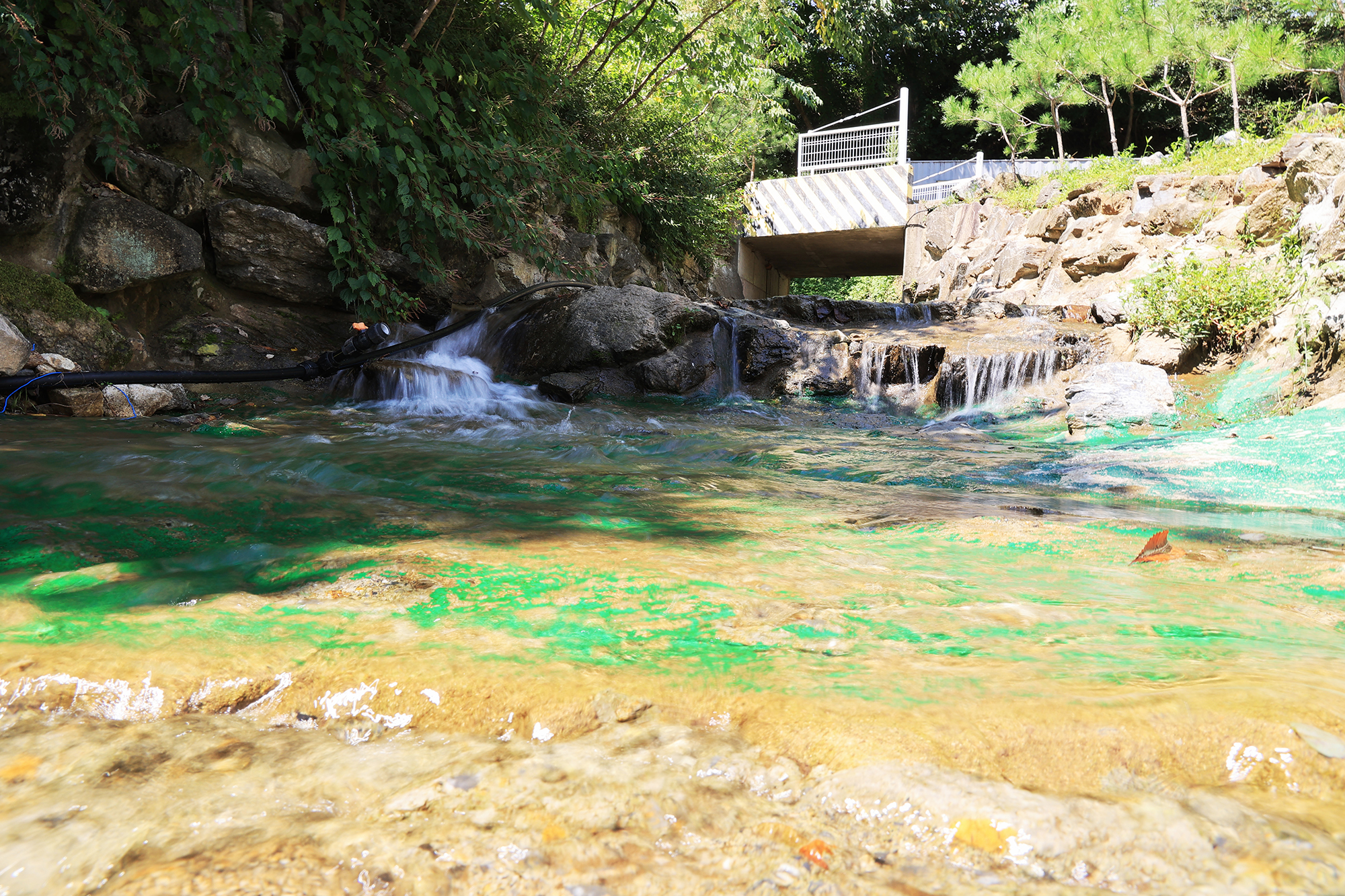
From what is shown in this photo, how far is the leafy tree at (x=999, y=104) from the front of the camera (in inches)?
736

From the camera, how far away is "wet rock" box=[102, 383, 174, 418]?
15.4ft

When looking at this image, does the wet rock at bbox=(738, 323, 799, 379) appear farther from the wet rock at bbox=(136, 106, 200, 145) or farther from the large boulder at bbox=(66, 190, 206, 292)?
the wet rock at bbox=(136, 106, 200, 145)

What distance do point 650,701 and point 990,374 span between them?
7.29m

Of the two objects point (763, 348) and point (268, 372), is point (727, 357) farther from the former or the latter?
point (268, 372)

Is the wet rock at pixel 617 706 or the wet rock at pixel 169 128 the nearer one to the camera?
the wet rock at pixel 617 706

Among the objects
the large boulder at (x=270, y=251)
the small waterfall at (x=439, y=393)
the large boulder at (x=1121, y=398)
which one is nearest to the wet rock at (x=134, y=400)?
the small waterfall at (x=439, y=393)

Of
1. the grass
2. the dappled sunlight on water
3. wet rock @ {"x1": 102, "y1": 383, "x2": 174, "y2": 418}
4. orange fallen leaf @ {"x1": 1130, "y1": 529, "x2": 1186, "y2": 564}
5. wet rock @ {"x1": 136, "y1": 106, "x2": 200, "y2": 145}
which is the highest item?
the grass

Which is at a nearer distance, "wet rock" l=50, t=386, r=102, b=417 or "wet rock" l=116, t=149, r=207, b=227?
"wet rock" l=50, t=386, r=102, b=417

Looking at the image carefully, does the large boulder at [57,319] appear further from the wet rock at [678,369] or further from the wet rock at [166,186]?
the wet rock at [678,369]

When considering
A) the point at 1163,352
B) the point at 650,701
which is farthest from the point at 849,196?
the point at 650,701

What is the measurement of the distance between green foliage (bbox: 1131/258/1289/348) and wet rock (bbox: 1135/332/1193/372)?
0.07m

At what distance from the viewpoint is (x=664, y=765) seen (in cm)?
101

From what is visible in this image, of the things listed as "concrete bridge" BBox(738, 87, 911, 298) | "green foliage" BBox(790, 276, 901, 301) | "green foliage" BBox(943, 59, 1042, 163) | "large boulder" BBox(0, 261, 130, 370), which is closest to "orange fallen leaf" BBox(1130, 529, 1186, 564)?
"large boulder" BBox(0, 261, 130, 370)

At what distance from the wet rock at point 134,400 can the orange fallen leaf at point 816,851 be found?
527 cm
